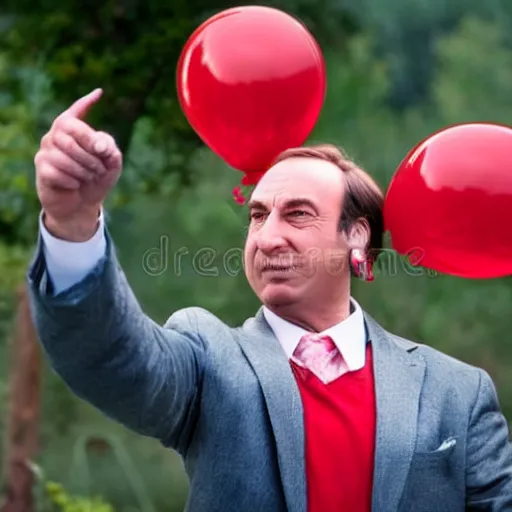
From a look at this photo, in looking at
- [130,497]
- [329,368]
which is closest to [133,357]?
[329,368]

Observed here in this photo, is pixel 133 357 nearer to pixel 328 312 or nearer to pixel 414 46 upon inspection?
pixel 328 312

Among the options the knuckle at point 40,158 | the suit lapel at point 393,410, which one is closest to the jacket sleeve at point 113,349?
the knuckle at point 40,158

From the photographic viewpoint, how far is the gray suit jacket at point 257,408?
1.38m

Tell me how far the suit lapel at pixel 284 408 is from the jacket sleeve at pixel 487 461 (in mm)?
267

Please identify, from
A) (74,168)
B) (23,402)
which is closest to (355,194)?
(74,168)

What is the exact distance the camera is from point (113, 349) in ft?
4.45

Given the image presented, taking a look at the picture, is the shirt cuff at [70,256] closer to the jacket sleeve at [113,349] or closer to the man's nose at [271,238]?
the jacket sleeve at [113,349]

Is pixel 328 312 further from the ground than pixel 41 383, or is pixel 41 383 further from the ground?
pixel 328 312

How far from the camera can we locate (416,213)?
69.2 inches

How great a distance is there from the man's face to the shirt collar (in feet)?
0.11

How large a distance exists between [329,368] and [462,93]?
2.72 metres

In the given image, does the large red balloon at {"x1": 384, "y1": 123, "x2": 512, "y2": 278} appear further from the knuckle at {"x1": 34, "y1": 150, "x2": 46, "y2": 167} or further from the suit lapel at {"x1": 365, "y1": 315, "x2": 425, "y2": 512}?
the knuckle at {"x1": 34, "y1": 150, "x2": 46, "y2": 167}

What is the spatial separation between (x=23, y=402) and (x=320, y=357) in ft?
8.63

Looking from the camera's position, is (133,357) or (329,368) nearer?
(133,357)
